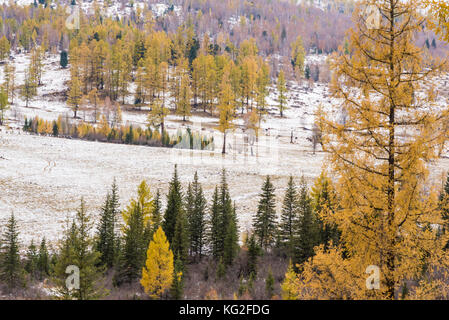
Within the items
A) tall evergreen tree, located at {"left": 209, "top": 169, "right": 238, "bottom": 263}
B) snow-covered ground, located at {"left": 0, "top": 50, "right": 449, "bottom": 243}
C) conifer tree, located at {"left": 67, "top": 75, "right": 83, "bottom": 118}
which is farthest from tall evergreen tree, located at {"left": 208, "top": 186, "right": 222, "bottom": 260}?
conifer tree, located at {"left": 67, "top": 75, "right": 83, "bottom": 118}

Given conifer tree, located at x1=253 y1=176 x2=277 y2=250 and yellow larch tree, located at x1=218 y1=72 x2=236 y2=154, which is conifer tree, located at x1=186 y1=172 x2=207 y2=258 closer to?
conifer tree, located at x1=253 y1=176 x2=277 y2=250

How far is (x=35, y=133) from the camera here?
186ft

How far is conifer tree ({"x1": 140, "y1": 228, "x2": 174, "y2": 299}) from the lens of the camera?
1562cm

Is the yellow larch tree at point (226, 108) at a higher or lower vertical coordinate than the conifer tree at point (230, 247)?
higher

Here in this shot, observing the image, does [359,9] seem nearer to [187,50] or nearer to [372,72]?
[372,72]

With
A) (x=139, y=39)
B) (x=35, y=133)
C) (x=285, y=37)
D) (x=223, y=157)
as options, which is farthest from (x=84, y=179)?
(x=285, y=37)

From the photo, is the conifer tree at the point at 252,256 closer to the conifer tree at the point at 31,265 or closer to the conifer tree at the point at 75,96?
the conifer tree at the point at 31,265

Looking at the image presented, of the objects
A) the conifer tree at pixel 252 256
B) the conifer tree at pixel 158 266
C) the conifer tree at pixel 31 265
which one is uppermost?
the conifer tree at pixel 158 266

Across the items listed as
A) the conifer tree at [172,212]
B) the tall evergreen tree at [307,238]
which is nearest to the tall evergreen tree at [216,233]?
the conifer tree at [172,212]

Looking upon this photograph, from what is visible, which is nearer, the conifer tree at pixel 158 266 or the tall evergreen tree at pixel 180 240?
the conifer tree at pixel 158 266

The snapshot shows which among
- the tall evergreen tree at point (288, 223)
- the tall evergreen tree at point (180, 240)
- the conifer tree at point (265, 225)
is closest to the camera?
the tall evergreen tree at point (180, 240)

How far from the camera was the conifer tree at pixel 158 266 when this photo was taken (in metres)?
15.6

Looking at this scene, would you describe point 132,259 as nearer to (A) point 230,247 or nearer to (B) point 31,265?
(A) point 230,247
